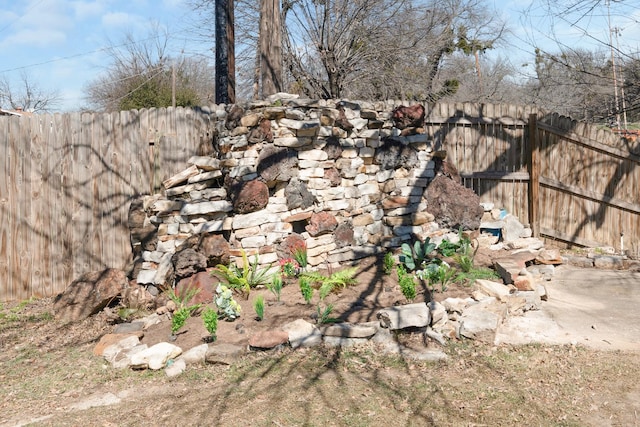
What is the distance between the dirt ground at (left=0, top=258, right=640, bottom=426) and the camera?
3451mm

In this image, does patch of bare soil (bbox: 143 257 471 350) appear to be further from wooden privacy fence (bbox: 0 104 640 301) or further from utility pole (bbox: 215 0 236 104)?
utility pole (bbox: 215 0 236 104)

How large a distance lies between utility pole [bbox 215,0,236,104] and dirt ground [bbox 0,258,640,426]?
15.5 feet

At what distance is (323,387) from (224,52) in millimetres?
6446

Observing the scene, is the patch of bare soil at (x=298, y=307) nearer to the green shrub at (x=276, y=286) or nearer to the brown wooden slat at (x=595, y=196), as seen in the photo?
the green shrub at (x=276, y=286)

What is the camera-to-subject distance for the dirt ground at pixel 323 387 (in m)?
3.45

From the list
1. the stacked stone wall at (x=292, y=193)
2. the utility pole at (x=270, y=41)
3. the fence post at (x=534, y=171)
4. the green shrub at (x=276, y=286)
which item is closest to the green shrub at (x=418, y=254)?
the stacked stone wall at (x=292, y=193)

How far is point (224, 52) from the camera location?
867cm

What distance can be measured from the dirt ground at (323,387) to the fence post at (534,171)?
13.1ft

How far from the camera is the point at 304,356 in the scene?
14.3ft

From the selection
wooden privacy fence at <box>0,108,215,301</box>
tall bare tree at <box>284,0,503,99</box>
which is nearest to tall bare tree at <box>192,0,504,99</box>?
tall bare tree at <box>284,0,503,99</box>

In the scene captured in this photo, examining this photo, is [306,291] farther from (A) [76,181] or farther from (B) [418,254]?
(A) [76,181]

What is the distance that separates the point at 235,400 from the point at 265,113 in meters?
3.74

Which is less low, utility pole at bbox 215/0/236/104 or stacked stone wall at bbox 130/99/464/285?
utility pole at bbox 215/0/236/104

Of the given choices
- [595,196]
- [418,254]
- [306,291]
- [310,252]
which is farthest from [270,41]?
[595,196]
